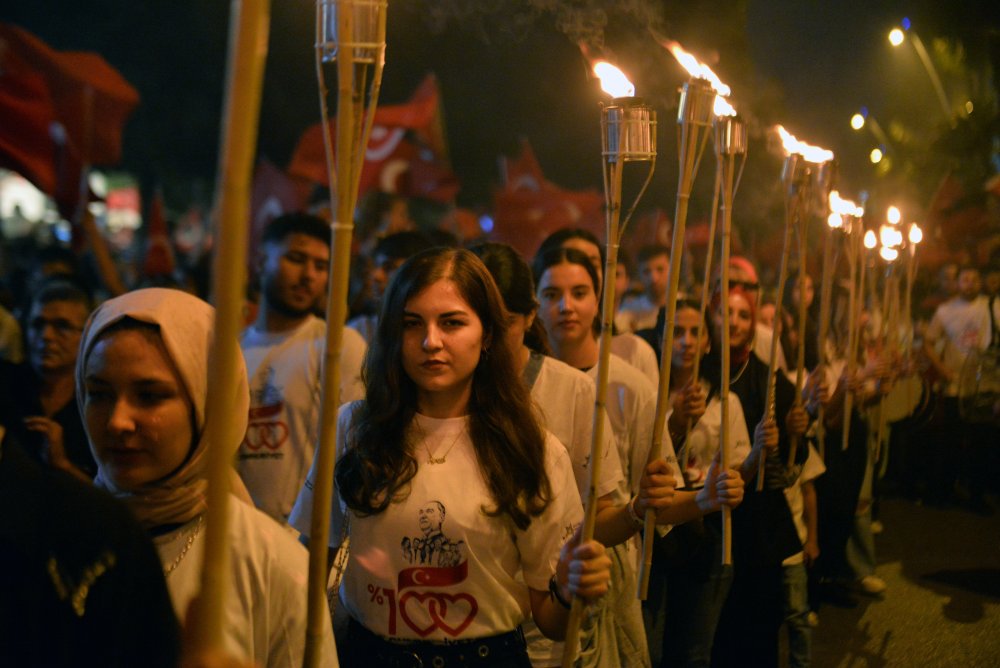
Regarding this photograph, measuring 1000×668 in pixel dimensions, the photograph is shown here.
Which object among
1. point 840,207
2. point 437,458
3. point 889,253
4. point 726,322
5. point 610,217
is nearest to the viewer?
point 610,217

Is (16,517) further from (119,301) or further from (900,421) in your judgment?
(900,421)

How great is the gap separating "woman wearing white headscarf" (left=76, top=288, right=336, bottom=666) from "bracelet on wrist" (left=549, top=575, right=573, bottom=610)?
654 millimetres

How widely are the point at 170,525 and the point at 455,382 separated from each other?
3.25ft

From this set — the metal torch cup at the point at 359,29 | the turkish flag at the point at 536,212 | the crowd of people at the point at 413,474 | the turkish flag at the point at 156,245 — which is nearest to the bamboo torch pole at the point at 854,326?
the crowd of people at the point at 413,474

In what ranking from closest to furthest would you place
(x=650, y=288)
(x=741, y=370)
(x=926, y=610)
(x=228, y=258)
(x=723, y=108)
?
(x=228, y=258) < (x=723, y=108) < (x=741, y=370) < (x=926, y=610) < (x=650, y=288)

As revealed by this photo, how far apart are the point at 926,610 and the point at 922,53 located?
2050cm

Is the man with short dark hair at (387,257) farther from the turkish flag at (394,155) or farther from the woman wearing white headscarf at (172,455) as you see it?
the woman wearing white headscarf at (172,455)

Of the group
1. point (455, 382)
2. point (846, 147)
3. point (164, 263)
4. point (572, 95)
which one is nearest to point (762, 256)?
point (164, 263)

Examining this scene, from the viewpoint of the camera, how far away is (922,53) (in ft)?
78.0

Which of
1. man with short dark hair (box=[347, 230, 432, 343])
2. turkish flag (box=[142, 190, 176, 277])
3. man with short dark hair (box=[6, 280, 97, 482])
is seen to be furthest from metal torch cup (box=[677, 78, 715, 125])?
turkish flag (box=[142, 190, 176, 277])

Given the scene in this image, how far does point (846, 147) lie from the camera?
30.5 metres

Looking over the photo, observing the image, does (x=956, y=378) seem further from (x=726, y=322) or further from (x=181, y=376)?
(x=181, y=376)

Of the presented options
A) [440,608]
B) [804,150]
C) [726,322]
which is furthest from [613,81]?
[804,150]

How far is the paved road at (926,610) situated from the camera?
587 cm
